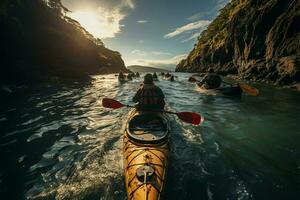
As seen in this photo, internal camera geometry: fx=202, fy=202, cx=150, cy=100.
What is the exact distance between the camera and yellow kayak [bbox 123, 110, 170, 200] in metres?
4.00

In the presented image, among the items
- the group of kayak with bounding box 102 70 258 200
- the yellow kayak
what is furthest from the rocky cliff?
the yellow kayak

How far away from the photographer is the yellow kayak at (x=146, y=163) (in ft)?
13.1

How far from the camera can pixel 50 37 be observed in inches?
1650

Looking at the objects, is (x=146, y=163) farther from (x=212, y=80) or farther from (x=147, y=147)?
(x=212, y=80)

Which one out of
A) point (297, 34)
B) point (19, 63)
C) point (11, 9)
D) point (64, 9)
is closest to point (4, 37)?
point (19, 63)

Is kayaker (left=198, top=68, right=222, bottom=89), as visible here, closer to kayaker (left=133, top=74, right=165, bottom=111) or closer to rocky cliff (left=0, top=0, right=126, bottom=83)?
kayaker (left=133, top=74, right=165, bottom=111)

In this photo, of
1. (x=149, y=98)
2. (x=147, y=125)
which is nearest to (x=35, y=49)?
(x=149, y=98)

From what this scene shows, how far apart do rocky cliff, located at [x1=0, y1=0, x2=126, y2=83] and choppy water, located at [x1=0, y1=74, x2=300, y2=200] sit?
1328 centimetres

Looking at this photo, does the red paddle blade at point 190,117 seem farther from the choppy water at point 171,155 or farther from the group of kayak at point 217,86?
the group of kayak at point 217,86

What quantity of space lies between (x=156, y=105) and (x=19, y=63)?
20933 mm

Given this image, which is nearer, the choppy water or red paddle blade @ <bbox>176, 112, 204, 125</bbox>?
the choppy water

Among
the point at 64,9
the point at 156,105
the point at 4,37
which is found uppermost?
the point at 64,9

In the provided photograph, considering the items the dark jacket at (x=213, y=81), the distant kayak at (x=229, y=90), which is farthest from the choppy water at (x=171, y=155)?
the dark jacket at (x=213, y=81)

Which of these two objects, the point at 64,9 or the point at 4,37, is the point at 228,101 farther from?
the point at 64,9
